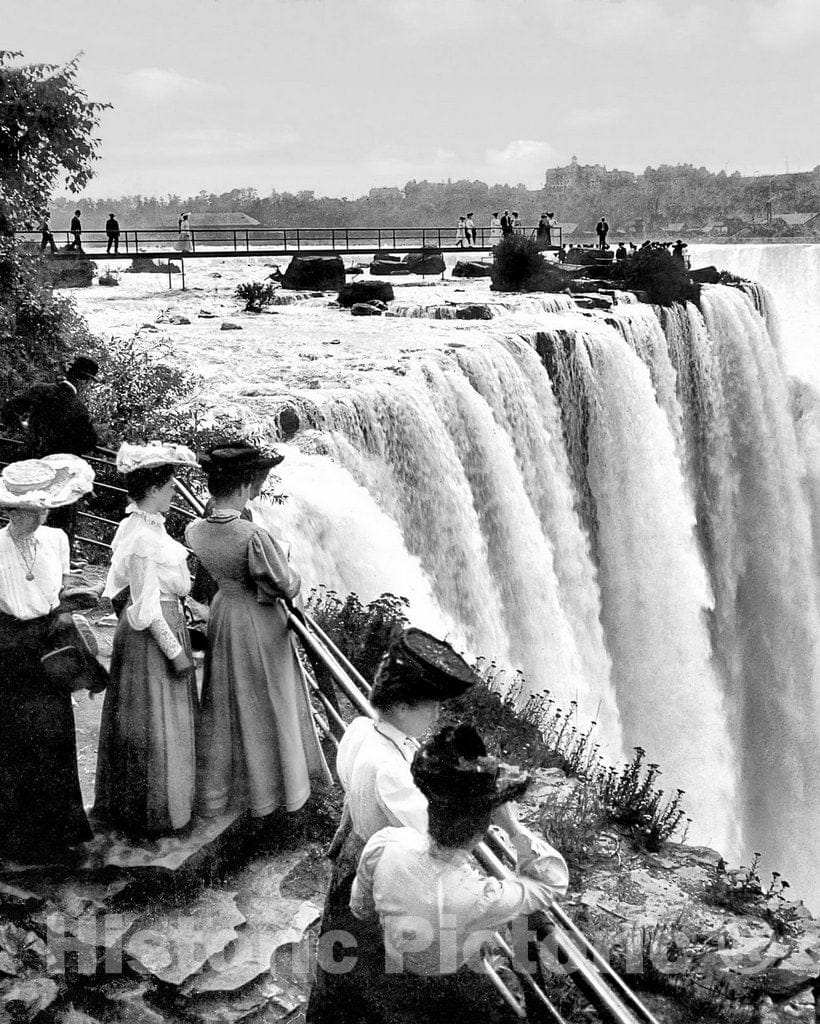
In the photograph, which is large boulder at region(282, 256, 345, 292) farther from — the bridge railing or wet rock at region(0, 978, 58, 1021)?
wet rock at region(0, 978, 58, 1021)

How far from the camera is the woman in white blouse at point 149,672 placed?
4.16 metres

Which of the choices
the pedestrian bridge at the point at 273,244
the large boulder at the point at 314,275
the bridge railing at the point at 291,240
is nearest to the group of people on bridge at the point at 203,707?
the pedestrian bridge at the point at 273,244

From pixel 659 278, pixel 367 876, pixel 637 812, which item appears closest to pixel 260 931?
pixel 367 876

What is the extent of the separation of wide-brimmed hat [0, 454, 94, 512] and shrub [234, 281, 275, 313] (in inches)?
797

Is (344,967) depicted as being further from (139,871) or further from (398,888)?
(139,871)

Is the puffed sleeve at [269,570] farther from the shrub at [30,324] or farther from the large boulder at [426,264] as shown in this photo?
the large boulder at [426,264]

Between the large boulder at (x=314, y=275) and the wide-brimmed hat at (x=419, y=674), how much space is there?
25.5m

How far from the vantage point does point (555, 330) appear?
18.3m

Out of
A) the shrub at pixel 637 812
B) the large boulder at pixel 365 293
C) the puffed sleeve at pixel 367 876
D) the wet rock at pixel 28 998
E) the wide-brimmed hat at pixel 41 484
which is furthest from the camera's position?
the large boulder at pixel 365 293

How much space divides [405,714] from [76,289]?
87.4 ft

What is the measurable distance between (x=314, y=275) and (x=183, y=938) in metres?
24.9

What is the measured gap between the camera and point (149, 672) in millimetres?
4238

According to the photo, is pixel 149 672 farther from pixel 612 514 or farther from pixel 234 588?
pixel 612 514

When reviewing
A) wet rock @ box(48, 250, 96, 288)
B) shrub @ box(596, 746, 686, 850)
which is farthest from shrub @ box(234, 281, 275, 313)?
shrub @ box(596, 746, 686, 850)
